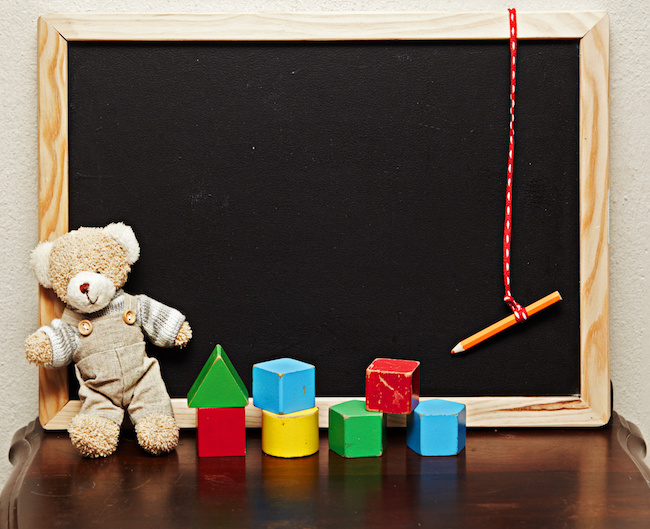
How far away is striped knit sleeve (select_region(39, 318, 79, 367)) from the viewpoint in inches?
30.1

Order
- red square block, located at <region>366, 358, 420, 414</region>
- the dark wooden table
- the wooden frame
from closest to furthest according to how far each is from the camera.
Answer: the dark wooden table
red square block, located at <region>366, 358, 420, 414</region>
the wooden frame

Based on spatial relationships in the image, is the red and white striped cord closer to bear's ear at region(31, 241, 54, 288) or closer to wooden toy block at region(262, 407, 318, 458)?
wooden toy block at region(262, 407, 318, 458)

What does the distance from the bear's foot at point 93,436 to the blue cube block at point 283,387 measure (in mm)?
181

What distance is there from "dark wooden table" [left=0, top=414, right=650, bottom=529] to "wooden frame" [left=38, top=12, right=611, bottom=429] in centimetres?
5

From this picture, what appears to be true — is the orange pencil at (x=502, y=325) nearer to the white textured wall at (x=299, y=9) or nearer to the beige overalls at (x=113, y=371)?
the white textured wall at (x=299, y=9)

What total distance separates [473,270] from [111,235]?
48 cm

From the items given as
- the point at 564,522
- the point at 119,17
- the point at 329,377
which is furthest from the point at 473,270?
the point at 119,17

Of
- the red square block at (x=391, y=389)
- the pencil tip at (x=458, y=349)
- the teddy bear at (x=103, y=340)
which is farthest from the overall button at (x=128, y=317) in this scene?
the pencil tip at (x=458, y=349)

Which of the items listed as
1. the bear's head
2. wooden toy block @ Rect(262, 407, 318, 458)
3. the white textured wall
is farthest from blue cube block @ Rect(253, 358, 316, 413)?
the white textured wall

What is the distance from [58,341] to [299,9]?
1.81 ft

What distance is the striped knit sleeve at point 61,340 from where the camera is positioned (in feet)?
2.51

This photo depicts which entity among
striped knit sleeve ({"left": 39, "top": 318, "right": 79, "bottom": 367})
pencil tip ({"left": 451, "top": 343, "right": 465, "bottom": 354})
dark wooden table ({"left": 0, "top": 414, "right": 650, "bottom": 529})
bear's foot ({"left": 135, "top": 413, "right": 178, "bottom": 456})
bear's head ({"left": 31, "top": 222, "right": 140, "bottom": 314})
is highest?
bear's head ({"left": 31, "top": 222, "right": 140, "bottom": 314})

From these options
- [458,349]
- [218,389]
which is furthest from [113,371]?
[458,349]

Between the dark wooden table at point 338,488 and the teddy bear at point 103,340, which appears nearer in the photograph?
the dark wooden table at point 338,488
